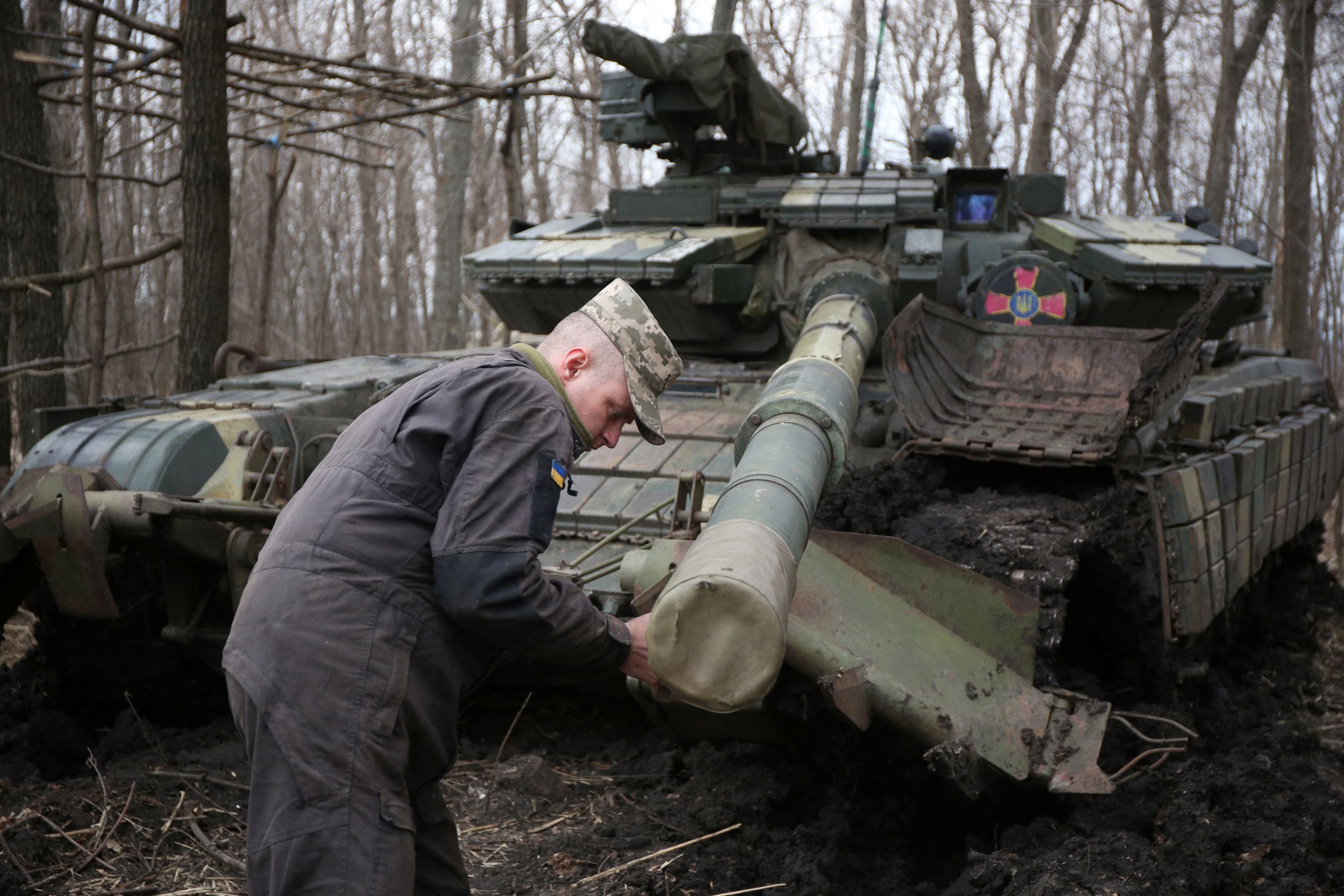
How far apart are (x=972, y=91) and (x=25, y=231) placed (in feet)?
37.7

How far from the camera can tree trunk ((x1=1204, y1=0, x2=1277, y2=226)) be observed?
12.5 meters

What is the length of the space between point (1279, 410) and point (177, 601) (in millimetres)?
5888

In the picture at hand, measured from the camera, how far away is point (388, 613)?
2328 millimetres

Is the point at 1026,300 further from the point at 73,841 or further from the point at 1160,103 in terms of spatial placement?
the point at 1160,103

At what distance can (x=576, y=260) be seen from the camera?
19.4 ft

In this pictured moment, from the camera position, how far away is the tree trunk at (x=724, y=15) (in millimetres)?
13273

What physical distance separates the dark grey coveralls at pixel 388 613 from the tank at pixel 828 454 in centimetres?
32

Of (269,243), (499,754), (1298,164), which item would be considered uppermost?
(1298,164)

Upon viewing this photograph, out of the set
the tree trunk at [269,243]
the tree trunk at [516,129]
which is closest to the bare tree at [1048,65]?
the tree trunk at [516,129]

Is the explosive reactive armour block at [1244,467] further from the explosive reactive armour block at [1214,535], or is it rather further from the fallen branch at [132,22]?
the fallen branch at [132,22]

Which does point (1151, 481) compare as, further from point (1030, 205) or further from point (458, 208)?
point (458, 208)

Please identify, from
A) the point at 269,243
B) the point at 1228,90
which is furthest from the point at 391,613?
the point at 1228,90

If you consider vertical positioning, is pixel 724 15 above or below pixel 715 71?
above

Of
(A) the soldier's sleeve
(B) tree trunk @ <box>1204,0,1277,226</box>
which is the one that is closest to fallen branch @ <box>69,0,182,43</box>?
(A) the soldier's sleeve
